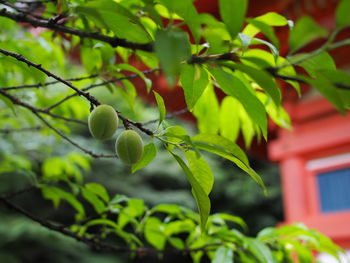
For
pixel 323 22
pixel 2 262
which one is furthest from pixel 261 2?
pixel 2 262

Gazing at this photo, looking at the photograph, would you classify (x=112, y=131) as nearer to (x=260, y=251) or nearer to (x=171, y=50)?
(x=171, y=50)

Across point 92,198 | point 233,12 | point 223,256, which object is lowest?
point 223,256

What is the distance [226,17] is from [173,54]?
0.07 m

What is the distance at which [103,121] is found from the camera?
0.41m

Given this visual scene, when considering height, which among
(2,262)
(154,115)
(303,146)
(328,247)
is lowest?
(2,262)

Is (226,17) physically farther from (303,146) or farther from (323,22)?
(303,146)

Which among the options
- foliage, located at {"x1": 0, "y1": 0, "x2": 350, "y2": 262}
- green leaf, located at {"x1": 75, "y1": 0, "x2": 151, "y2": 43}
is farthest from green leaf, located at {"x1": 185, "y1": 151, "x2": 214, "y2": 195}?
green leaf, located at {"x1": 75, "y1": 0, "x2": 151, "y2": 43}

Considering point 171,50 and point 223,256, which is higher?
point 171,50

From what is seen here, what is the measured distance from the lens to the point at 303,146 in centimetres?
221

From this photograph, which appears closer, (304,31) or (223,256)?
(304,31)

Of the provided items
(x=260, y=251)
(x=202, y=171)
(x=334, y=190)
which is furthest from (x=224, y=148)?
(x=334, y=190)

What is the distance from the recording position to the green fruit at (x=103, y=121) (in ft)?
1.32

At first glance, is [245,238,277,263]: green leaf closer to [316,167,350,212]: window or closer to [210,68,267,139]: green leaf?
[210,68,267,139]: green leaf

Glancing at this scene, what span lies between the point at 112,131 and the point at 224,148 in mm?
113
